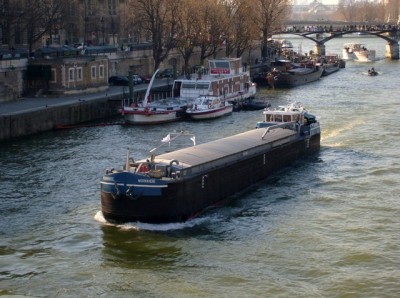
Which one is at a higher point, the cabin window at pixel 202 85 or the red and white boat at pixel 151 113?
the cabin window at pixel 202 85

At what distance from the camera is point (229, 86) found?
219 ft

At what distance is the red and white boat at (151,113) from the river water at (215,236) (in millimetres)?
9221

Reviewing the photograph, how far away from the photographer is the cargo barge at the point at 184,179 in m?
28.2

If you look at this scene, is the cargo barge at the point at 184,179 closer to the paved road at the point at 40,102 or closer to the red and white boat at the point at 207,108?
the paved road at the point at 40,102

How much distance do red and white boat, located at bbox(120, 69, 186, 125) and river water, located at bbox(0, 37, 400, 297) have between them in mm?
9221

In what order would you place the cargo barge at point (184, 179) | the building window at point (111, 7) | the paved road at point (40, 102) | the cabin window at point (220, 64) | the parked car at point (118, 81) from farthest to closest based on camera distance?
the building window at point (111, 7) < the parked car at point (118, 81) < the cabin window at point (220, 64) < the paved road at point (40, 102) < the cargo barge at point (184, 179)

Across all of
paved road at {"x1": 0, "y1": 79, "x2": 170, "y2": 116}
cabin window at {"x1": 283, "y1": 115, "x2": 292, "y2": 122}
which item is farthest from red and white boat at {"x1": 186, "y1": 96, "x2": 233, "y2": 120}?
cabin window at {"x1": 283, "y1": 115, "x2": 292, "y2": 122}

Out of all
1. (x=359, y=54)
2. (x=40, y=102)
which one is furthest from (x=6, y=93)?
(x=359, y=54)

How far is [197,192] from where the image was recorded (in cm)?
3012

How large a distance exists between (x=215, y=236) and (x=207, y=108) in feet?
99.9

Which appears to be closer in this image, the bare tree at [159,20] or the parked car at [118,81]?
the parked car at [118,81]

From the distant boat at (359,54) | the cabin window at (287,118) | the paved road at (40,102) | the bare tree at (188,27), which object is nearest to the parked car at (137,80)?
the paved road at (40,102)

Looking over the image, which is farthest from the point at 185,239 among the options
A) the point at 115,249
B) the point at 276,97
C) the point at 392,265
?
the point at 276,97

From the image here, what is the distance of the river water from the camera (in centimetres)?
2353
